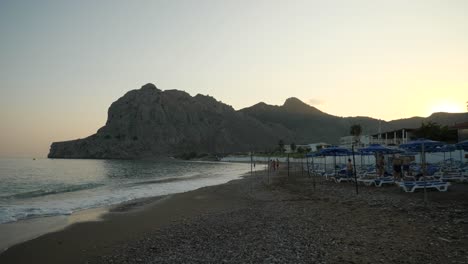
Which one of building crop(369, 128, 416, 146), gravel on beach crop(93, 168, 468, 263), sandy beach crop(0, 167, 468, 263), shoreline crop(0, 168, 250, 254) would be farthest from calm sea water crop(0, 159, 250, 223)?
building crop(369, 128, 416, 146)

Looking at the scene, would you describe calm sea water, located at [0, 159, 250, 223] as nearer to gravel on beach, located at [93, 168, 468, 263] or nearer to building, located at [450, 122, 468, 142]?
gravel on beach, located at [93, 168, 468, 263]

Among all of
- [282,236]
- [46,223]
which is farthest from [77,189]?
[282,236]

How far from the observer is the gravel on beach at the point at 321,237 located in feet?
23.2

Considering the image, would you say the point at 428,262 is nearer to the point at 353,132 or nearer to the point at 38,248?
the point at 38,248

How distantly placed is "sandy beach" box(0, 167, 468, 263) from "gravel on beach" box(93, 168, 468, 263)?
2 cm

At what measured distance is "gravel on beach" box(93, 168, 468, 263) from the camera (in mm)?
7070

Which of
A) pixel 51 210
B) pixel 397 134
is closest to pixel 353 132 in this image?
pixel 397 134

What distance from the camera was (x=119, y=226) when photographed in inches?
492

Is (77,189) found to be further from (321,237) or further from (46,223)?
(321,237)

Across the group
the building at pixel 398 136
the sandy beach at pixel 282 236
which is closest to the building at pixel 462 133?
the building at pixel 398 136

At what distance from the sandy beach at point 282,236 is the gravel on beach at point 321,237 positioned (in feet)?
0.06

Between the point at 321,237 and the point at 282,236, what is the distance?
3.31 ft

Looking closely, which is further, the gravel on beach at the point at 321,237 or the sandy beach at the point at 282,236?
the sandy beach at the point at 282,236

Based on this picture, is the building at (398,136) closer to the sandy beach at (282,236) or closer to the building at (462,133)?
the building at (462,133)
